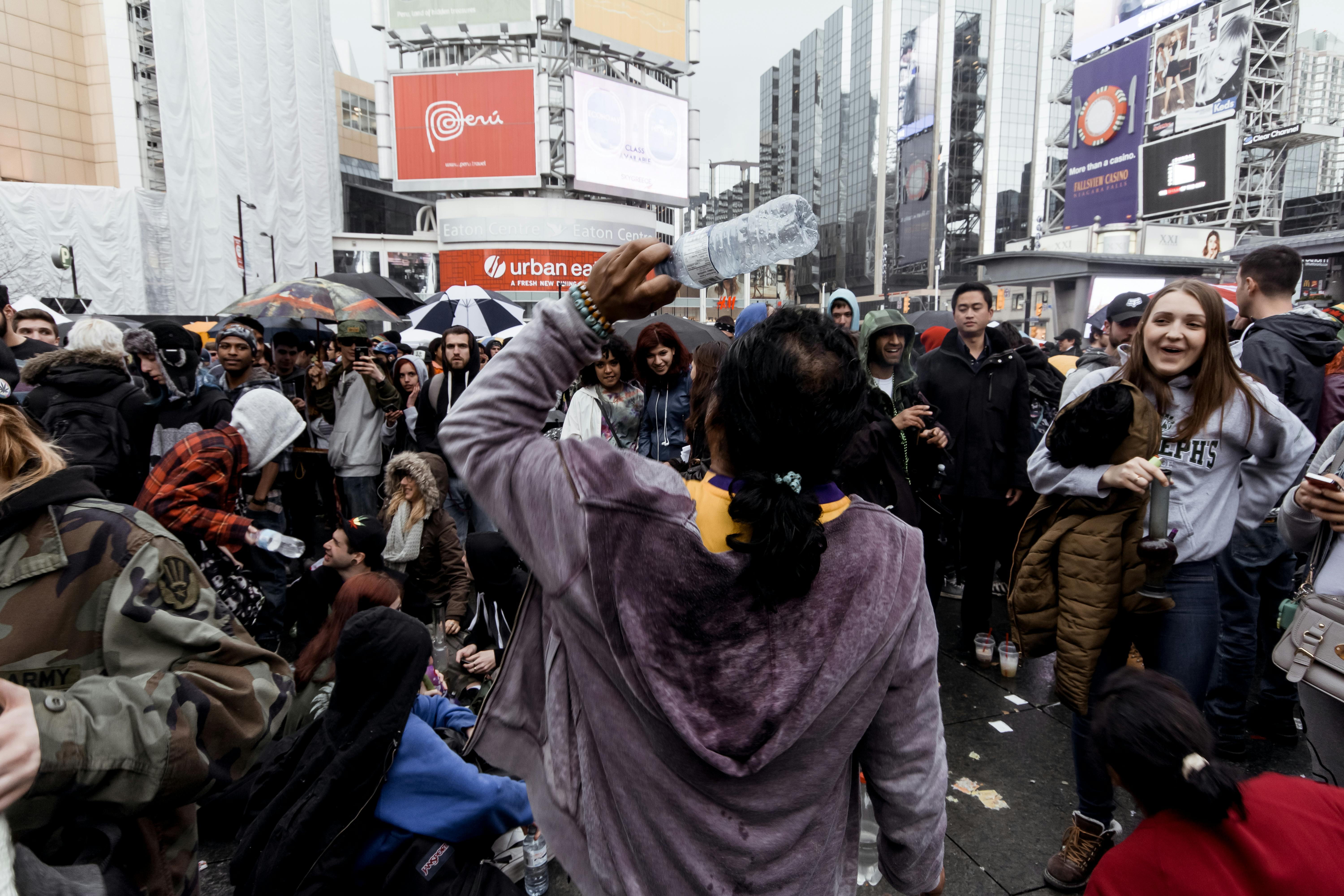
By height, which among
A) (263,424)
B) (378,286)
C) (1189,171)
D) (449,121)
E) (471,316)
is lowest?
(263,424)

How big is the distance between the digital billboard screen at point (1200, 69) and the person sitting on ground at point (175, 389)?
135 feet

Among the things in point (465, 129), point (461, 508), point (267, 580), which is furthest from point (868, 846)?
point (465, 129)

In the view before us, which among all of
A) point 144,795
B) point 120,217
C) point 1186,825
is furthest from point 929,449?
point 120,217

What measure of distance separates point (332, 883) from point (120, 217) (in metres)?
32.4

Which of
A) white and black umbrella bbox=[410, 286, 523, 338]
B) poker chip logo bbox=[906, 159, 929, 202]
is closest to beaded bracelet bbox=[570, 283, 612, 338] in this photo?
white and black umbrella bbox=[410, 286, 523, 338]

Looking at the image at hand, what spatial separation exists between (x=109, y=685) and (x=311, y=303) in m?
7.33

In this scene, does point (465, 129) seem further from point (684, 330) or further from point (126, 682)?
point (126, 682)

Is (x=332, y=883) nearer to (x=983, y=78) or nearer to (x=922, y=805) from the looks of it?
(x=922, y=805)

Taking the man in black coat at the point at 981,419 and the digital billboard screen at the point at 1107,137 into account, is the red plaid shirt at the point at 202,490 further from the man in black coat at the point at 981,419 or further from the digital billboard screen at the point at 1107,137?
the digital billboard screen at the point at 1107,137

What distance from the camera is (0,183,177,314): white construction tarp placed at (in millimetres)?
24344

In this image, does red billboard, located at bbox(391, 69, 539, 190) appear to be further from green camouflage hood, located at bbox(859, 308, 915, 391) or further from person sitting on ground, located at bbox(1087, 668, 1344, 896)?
person sitting on ground, located at bbox(1087, 668, 1344, 896)

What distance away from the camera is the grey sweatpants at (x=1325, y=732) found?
6.48 feet

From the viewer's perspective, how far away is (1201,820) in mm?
1430

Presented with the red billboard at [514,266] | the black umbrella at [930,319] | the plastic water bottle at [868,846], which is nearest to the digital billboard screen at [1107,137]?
the red billboard at [514,266]
